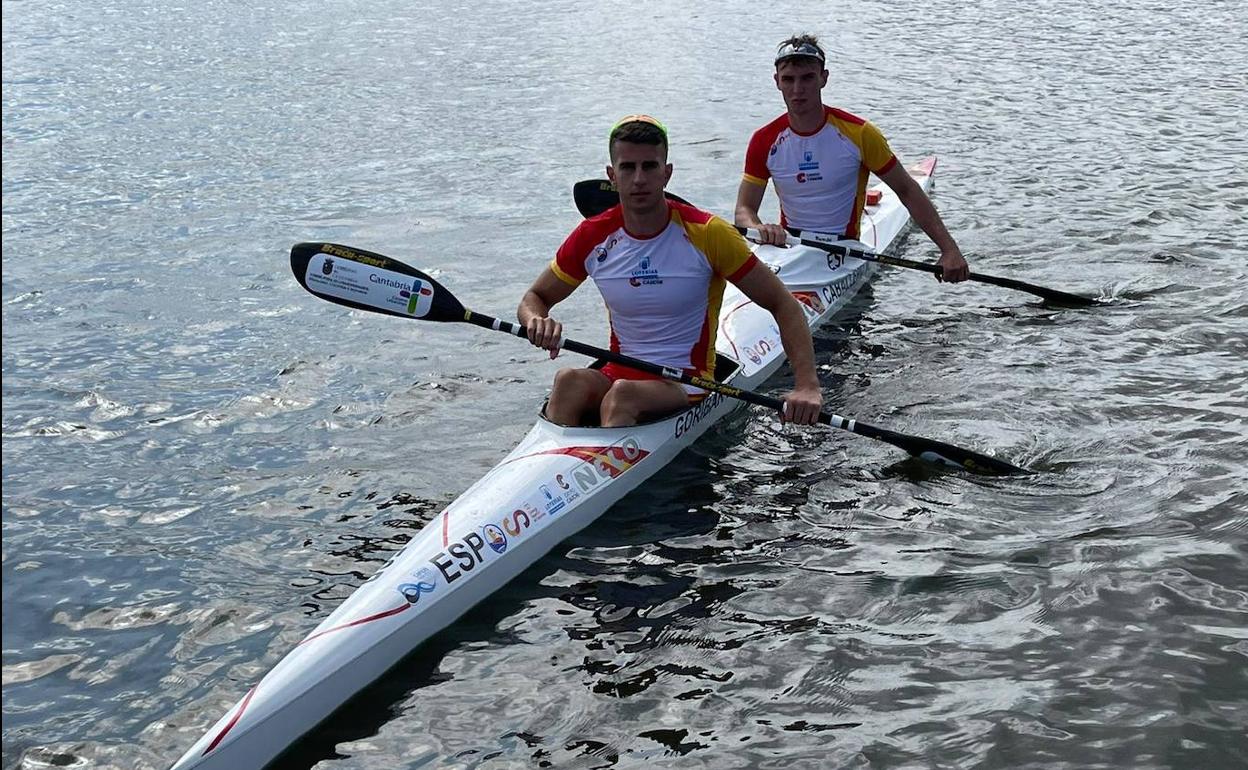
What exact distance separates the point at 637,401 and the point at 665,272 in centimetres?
75

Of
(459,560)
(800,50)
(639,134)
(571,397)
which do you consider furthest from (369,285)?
(800,50)

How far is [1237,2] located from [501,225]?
2030 cm

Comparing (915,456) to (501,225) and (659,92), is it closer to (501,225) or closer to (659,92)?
(501,225)

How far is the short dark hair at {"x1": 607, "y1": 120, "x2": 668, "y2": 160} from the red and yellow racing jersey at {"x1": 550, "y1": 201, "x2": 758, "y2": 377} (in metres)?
0.58

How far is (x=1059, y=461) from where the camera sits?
7.40 meters

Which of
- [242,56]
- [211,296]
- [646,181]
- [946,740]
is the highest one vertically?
[242,56]

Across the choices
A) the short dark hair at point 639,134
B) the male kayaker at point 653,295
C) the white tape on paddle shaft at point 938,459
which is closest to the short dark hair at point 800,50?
the male kayaker at point 653,295

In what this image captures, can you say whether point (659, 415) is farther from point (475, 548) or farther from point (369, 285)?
point (369, 285)

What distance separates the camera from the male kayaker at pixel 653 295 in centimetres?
693

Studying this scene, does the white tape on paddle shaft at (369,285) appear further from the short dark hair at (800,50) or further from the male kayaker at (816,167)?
the short dark hair at (800,50)

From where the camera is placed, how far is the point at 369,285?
7402 mm

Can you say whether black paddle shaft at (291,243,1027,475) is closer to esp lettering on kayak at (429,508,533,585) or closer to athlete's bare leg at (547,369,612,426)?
athlete's bare leg at (547,369,612,426)

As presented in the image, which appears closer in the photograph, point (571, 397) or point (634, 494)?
point (571, 397)

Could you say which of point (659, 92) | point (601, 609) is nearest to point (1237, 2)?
point (659, 92)
